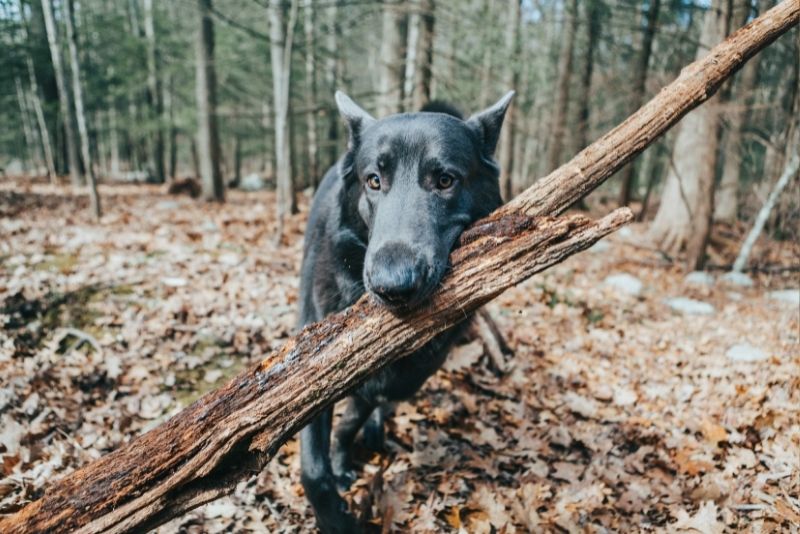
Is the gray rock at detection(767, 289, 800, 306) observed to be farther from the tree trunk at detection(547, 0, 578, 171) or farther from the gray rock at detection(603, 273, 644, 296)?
the tree trunk at detection(547, 0, 578, 171)

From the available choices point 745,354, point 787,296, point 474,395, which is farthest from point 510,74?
point 474,395

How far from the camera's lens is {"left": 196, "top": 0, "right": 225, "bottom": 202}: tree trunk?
40.4 ft

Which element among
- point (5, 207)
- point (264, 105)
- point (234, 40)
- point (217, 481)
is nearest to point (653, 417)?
point (217, 481)

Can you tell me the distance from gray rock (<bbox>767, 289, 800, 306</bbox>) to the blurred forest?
0.96 metres

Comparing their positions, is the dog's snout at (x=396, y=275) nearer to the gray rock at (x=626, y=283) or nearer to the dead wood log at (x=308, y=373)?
the dead wood log at (x=308, y=373)

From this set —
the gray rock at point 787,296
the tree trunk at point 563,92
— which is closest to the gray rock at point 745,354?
the gray rock at point 787,296

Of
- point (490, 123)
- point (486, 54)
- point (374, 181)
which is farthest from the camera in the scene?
point (486, 54)

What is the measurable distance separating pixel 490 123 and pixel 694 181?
8.74m

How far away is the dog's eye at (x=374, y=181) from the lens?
8.78ft

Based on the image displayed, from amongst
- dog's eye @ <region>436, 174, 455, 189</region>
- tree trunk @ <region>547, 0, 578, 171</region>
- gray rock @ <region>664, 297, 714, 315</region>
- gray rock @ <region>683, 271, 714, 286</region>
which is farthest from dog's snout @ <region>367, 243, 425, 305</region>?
tree trunk @ <region>547, 0, 578, 171</region>

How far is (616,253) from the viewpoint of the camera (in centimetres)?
1014

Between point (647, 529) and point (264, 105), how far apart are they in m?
24.5

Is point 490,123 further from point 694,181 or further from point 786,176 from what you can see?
point 694,181

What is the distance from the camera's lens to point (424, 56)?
28.0 feet
